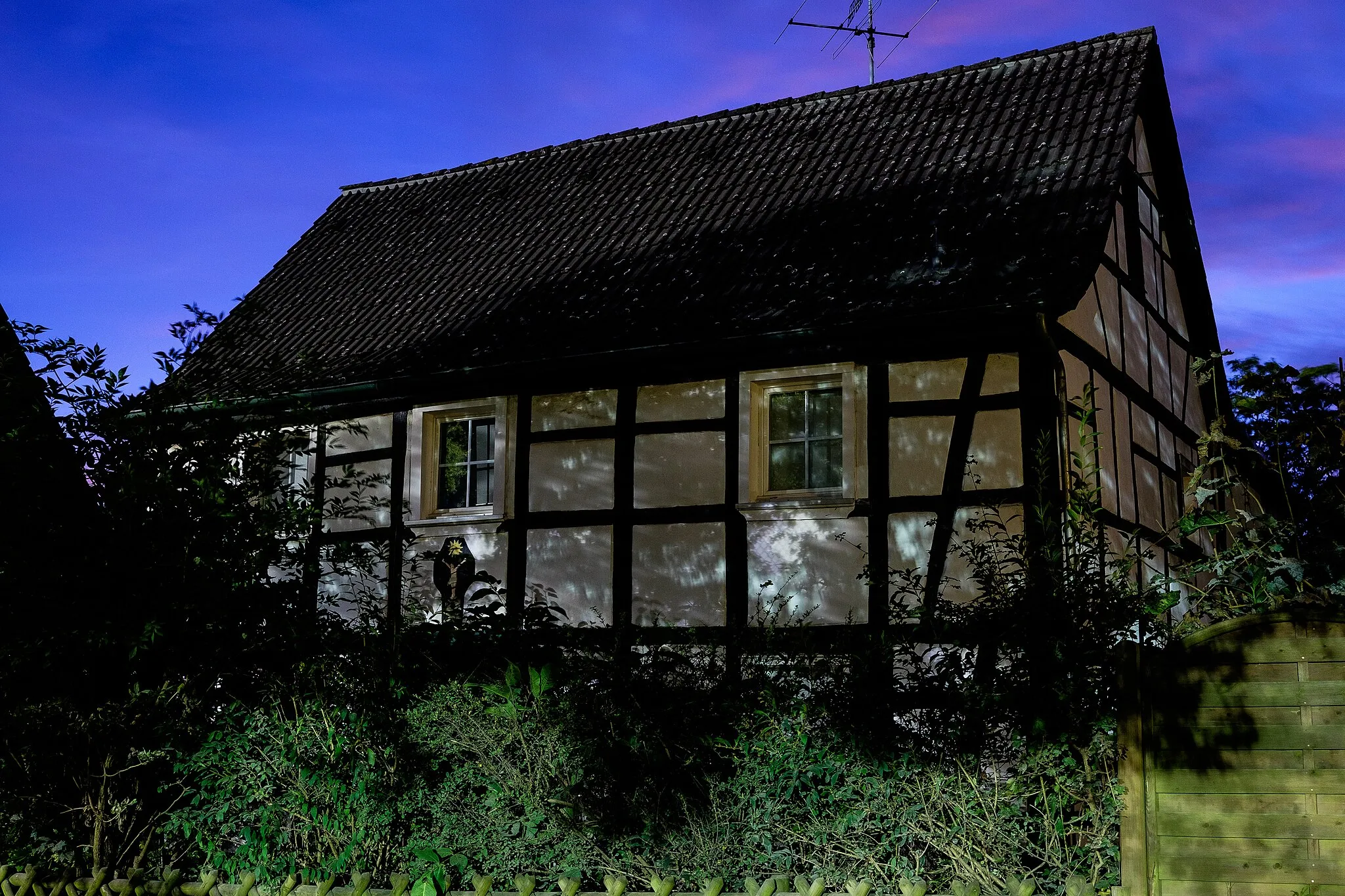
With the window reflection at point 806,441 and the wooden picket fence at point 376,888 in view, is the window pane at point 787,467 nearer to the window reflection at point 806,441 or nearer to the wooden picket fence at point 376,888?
the window reflection at point 806,441

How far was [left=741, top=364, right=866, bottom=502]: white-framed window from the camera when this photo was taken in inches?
422

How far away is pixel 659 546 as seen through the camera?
36.3ft

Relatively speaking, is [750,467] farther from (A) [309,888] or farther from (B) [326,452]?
(A) [309,888]

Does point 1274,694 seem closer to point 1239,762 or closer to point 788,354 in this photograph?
point 1239,762

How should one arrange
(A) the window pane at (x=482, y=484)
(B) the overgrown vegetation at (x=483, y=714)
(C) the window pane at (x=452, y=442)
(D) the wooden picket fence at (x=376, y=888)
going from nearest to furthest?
(D) the wooden picket fence at (x=376, y=888), (B) the overgrown vegetation at (x=483, y=714), (A) the window pane at (x=482, y=484), (C) the window pane at (x=452, y=442)

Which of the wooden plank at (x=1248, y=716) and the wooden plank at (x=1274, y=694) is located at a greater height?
the wooden plank at (x=1274, y=694)

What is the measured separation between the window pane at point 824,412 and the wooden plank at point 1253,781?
6347 mm

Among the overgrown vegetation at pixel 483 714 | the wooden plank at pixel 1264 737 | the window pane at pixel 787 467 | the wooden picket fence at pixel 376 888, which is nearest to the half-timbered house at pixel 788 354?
the window pane at pixel 787 467

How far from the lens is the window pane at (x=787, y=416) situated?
11070mm

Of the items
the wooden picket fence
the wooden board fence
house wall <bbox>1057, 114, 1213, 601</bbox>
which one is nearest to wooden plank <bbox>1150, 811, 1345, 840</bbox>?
the wooden board fence

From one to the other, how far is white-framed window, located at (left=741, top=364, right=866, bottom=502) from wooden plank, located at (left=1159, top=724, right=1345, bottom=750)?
19.3ft

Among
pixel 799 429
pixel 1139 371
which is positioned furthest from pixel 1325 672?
pixel 1139 371

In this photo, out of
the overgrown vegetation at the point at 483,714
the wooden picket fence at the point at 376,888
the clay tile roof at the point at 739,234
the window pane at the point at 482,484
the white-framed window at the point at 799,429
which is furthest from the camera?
the window pane at the point at 482,484

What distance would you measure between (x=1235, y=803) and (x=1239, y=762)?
14cm
